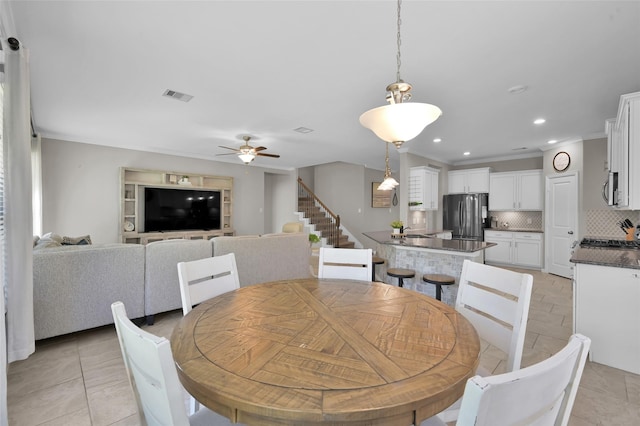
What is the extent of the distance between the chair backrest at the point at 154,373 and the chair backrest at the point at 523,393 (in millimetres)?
642

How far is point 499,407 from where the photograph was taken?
1.73 ft

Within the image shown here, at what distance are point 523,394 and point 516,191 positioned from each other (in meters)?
6.99

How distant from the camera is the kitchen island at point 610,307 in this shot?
2.25 m

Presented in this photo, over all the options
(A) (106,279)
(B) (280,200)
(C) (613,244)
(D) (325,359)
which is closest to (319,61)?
(D) (325,359)

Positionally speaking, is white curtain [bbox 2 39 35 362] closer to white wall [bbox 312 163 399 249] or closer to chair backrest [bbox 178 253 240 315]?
chair backrest [bbox 178 253 240 315]

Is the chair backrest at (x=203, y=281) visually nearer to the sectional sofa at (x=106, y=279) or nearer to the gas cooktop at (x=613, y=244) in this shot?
the sectional sofa at (x=106, y=279)

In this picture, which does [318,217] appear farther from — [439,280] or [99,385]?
[99,385]

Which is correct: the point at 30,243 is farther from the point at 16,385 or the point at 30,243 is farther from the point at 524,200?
the point at 524,200

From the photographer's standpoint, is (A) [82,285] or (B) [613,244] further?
(B) [613,244]

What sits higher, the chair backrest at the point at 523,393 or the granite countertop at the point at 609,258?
the chair backrest at the point at 523,393

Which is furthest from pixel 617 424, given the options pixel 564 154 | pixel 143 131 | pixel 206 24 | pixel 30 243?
pixel 143 131

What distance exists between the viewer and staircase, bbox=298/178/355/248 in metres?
8.34

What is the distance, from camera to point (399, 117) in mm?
1585

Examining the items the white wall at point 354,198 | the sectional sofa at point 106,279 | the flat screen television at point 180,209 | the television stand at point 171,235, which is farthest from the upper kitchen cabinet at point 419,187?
the flat screen television at point 180,209
